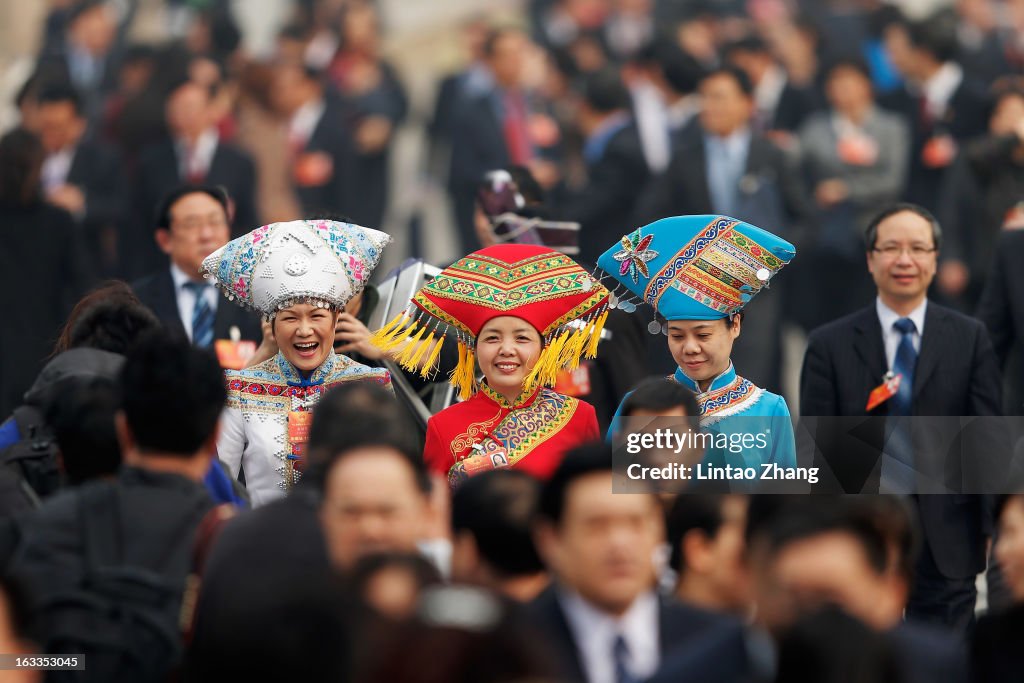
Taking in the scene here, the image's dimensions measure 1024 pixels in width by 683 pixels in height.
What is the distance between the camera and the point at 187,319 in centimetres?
962

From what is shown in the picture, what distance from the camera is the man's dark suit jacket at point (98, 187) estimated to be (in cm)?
1388

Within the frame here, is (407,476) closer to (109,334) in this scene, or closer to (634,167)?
(109,334)

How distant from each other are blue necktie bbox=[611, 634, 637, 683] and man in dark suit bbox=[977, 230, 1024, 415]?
484 centimetres

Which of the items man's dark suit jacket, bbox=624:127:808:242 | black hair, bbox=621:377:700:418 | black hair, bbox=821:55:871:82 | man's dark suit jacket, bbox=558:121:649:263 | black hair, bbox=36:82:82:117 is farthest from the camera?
black hair, bbox=821:55:871:82

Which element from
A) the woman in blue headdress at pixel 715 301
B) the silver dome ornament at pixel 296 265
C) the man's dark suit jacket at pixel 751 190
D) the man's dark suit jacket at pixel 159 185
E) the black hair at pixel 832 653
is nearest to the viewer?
the black hair at pixel 832 653

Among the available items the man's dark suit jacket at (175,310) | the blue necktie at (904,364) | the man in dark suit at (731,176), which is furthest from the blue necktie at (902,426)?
the man in dark suit at (731,176)

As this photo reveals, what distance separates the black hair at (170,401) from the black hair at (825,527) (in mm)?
1558

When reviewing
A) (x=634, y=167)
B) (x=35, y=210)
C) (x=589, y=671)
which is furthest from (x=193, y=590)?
(x=634, y=167)

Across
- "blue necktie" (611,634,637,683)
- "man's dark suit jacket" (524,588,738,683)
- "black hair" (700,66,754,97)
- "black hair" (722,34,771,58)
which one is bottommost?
"blue necktie" (611,634,637,683)

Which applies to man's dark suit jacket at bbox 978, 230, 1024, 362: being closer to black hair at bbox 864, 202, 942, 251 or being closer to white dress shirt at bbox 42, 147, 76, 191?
black hair at bbox 864, 202, 942, 251

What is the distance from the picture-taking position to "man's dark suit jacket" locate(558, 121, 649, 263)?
14.2 m

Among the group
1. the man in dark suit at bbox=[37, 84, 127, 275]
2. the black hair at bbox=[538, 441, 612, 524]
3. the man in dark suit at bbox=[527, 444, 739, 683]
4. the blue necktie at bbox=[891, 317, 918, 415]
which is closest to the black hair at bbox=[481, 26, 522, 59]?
the man in dark suit at bbox=[37, 84, 127, 275]

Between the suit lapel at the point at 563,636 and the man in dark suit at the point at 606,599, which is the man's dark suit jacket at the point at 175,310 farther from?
the suit lapel at the point at 563,636

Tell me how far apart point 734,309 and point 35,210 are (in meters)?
4.93
